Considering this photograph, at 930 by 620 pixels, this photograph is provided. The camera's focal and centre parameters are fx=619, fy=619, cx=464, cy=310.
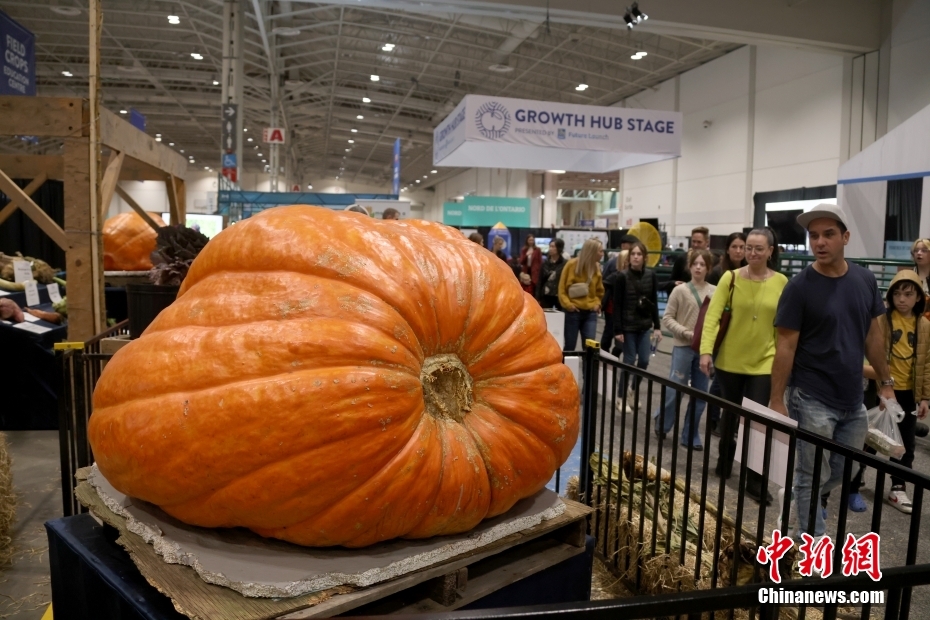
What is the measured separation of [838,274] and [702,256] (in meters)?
2.30

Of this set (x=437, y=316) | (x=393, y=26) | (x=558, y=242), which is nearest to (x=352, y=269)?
(x=437, y=316)

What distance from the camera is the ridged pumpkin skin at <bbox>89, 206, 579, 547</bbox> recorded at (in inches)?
58.8

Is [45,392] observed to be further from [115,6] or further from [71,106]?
[115,6]

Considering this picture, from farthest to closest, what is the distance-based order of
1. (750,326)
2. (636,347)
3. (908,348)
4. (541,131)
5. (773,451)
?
(541,131) < (636,347) < (908,348) < (750,326) < (773,451)

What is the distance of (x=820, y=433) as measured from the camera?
329 cm

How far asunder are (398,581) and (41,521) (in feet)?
10.7

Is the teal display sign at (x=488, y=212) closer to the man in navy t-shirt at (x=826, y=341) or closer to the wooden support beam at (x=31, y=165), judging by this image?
the wooden support beam at (x=31, y=165)

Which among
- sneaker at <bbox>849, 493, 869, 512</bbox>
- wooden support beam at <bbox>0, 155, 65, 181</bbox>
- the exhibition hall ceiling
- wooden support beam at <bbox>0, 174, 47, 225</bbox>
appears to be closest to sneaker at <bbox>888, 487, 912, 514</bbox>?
sneaker at <bbox>849, 493, 869, 512</bbox>

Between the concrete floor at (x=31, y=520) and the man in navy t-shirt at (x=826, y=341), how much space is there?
3802 millimetres

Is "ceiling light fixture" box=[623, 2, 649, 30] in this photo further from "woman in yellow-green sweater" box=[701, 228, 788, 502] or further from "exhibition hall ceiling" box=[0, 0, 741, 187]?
"woman in yellow-green sweater" box=[701, 228, 788, 502]

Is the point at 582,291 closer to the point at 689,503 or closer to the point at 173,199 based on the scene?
the point at 689,503

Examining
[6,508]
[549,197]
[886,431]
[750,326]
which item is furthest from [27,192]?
[549,197]

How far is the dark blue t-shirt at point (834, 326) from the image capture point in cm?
325

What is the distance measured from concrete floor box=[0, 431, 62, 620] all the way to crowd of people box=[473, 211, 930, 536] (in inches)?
116
